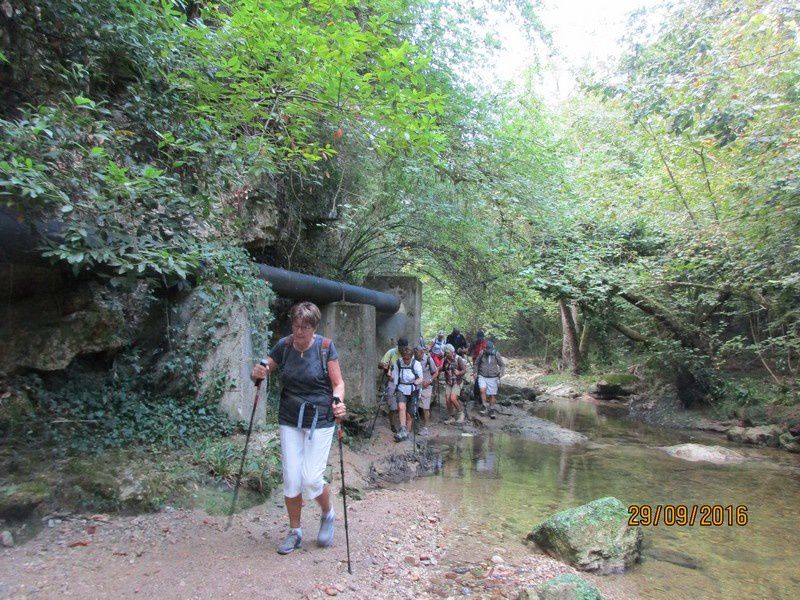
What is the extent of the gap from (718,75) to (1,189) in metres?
9.03

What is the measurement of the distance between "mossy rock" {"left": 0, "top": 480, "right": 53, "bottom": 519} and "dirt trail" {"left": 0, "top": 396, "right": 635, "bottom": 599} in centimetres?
23

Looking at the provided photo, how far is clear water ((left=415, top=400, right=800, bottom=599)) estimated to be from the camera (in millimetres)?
4797

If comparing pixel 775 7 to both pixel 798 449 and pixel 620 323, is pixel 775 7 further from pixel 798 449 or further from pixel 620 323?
pixel 620 323

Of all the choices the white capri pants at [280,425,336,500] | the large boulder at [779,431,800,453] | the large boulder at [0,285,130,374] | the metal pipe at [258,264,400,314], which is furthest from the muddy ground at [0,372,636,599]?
the large boulder at [779,431,800,453]

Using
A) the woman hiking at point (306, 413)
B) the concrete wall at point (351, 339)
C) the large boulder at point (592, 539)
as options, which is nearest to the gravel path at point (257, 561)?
the large boulder at point (592, 539)

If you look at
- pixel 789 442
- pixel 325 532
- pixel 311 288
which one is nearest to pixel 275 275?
pixel 311 288

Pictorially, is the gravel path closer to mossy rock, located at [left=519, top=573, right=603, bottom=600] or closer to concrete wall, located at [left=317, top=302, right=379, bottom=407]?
mossy rock, located at [left=519, top=573, right=603, bottom=600]

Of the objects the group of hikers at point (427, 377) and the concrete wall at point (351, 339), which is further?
the concrete wall at point (351, 339)

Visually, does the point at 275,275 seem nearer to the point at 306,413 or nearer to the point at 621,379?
the point at 306,413

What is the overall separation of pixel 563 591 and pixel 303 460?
2160mm

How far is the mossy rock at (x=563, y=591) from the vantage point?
3703 mm

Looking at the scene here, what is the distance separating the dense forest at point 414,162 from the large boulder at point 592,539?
3.92 m

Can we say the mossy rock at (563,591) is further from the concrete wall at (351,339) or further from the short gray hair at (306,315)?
the concrete wall at (351,339)

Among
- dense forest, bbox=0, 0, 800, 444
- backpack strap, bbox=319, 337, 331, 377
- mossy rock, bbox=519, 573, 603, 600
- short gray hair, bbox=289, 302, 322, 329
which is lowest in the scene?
mossy rock, bbox=519, 573, 603, 600
